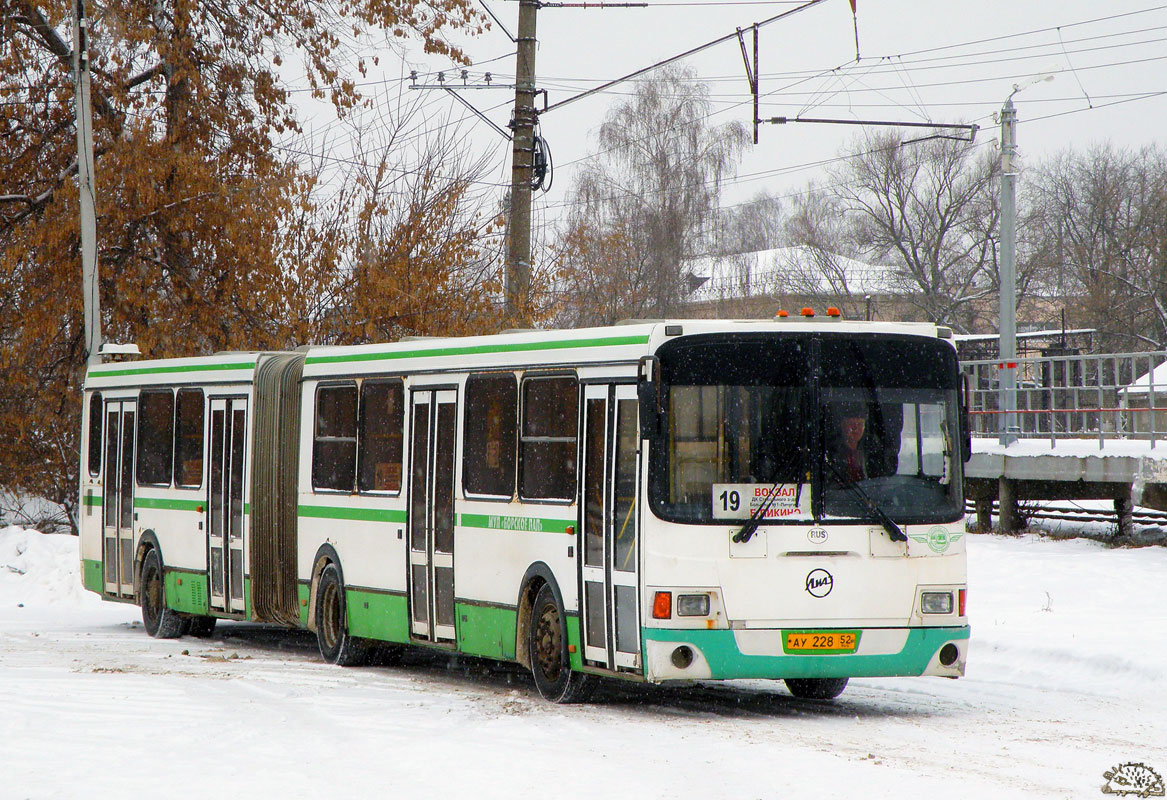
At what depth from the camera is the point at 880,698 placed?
12.2 metres

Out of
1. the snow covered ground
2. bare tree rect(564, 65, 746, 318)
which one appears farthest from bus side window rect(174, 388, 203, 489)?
bare tree rect(564, 65, 746, 318)

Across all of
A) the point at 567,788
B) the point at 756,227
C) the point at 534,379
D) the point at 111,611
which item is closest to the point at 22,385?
the point at 111,611

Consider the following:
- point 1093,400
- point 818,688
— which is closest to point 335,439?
point 818,688

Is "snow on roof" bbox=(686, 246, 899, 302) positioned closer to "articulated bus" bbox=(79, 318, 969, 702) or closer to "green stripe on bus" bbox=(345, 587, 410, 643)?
"green stripe on bus" bbox=(345, 587, 410, 643)

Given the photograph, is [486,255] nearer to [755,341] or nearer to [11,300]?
[11,300]

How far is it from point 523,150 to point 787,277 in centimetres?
4652

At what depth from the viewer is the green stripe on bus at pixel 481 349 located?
36.6 ft

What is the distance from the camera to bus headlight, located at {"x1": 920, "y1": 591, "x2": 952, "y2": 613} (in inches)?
430

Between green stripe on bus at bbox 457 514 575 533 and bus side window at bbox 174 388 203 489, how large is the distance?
512 centimetres

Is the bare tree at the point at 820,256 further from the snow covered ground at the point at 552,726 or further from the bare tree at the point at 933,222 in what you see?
the snow covered ground at the point at 552,726

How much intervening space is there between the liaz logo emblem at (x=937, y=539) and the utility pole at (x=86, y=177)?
13.9m

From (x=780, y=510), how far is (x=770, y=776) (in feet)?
8.92

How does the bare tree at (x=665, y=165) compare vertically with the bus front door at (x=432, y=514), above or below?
above

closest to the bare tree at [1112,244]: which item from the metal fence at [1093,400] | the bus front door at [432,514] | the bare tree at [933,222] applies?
the bare tree at [933,222]
